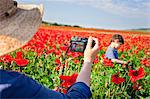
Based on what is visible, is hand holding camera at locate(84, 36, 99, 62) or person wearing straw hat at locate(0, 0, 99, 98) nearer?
person wearing straw hat at locate(0, 0, 99, 98)

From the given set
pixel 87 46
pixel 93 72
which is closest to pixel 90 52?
pixel 87 46

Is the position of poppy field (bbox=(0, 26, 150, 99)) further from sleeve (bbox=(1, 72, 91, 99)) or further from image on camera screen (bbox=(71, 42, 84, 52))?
sleeve (bbox=(1, 72, 91, 99))

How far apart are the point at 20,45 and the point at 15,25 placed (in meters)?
0.08

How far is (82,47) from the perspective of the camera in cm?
279

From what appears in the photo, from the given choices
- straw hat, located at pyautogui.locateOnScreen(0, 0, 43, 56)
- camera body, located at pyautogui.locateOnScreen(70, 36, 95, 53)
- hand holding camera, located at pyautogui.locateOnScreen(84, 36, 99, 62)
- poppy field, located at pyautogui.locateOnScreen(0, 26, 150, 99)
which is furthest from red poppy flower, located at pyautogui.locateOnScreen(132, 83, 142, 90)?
straw hat, located at pyautogui.locateOnScreen(0, 0, 43, 56)

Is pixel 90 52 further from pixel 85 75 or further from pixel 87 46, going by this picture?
pixel 85 75

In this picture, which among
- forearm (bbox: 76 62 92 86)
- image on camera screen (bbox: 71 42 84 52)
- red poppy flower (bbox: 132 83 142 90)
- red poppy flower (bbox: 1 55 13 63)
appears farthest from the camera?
red poppy flower (bbox: 1 55 13 63)

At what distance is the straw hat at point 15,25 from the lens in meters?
2.11

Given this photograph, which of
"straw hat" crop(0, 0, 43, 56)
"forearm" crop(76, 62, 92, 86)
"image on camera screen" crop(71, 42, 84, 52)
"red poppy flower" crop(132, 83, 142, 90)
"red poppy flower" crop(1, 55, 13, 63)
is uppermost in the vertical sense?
"straw hat" crop(0, 0, 43, 56)

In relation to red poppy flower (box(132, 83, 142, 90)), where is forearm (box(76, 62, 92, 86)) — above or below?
above

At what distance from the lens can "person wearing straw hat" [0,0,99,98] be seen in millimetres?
1980

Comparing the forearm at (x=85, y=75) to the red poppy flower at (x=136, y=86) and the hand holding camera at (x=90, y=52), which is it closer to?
the hand holding camera at (x=90, y=52)

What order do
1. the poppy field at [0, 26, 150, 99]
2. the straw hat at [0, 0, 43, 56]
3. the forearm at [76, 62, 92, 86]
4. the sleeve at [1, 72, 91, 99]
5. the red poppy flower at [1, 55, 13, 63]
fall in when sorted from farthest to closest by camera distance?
1. the red poppy flower at [1, 55, 13, 63]
2. the poppy field at [0, 26, 150, 99]
3. the forearm at [76, 62, 92, 86]
4. the straw hat at [0, 0, 43, 56]
5. the sleeve at [1, 72, 91, 99]

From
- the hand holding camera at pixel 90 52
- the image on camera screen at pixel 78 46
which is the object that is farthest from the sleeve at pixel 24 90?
the image on camera screen at pixel 78 46
